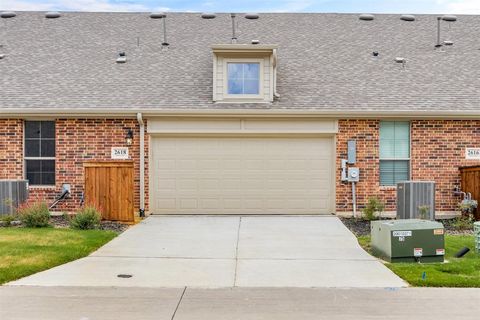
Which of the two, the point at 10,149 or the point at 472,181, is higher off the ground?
the point at 10,149

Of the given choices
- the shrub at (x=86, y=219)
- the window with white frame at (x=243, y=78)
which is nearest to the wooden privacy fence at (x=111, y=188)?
the shrub at (x=86, y=219)

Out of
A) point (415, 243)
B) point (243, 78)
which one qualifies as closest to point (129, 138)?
point (243, 78)

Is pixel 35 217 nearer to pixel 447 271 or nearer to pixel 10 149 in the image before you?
pixel 10 149

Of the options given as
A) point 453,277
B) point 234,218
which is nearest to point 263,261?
point 453,277

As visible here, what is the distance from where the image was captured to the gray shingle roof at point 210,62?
585 inches

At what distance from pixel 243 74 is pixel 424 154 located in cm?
533

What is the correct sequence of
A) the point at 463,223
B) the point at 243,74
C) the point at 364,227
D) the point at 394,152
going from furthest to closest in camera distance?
the point at 243,74
the point at 394,152
the point at 463,223
the point at 364,227

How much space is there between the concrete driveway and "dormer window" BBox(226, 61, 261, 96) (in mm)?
3909

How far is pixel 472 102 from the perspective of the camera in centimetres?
1482

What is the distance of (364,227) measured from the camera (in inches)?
501

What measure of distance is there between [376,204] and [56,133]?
853cm

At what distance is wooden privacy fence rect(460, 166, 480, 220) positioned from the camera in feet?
44.4

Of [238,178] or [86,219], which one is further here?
[238,178]

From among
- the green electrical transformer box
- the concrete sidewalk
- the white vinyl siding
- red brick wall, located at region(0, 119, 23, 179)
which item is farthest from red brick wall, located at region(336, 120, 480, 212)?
red brick wall, located at region(0, 119, 23, 179)
